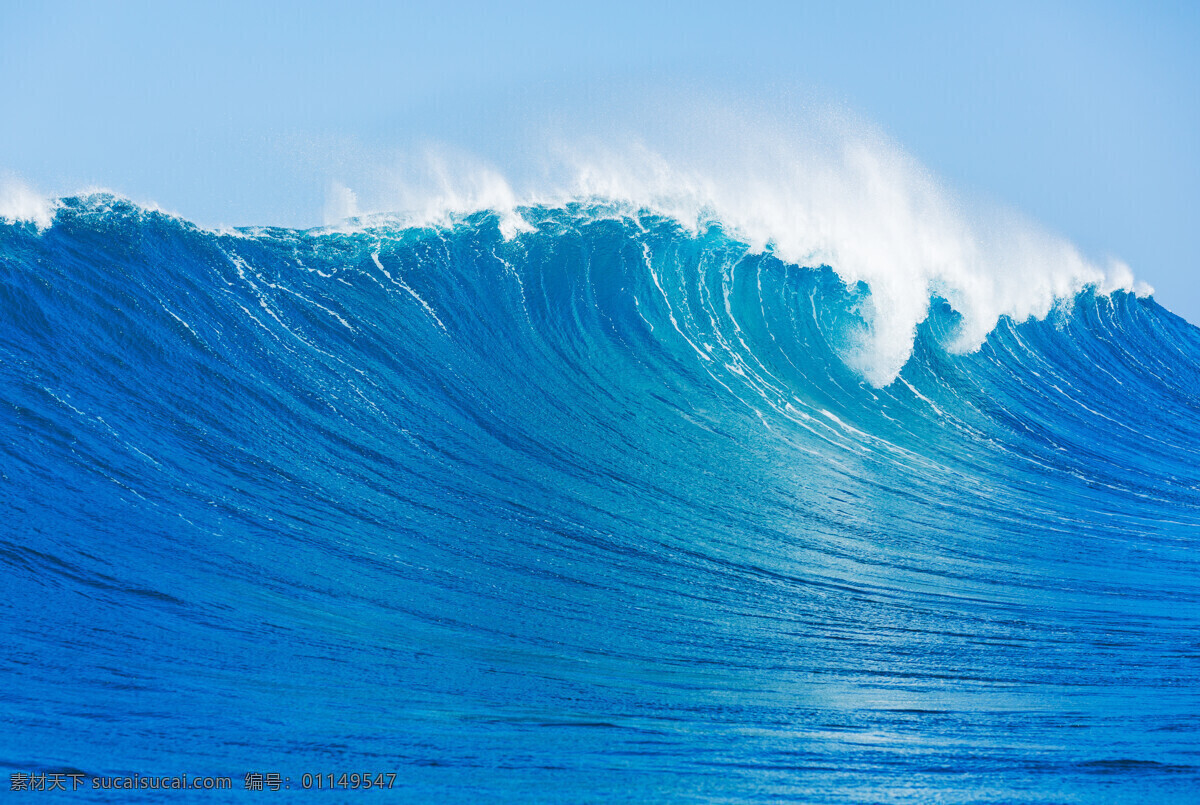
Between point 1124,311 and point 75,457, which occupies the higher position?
point 1124,311

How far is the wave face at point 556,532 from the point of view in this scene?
2959 millimetres

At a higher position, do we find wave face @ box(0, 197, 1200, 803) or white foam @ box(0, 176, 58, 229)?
white foam @ box(0, 176, 58, 229)

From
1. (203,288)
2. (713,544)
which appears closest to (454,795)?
(713,544)

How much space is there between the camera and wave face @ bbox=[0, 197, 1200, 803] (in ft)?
9.71

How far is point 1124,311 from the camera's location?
10.3m

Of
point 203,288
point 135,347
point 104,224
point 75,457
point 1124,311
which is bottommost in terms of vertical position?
point 75,457

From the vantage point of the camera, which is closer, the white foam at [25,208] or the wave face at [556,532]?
the wave face at [556,532]

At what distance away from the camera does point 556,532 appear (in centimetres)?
461

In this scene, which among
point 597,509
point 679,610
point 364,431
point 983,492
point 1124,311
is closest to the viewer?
point 679,610

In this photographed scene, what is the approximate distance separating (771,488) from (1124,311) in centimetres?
740

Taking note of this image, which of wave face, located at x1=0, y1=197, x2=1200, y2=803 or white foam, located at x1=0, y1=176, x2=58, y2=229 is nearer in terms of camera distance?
wave face, located at x1=0, y1=197, x2=1200, y2=803

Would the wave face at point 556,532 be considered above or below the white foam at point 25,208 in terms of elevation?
below

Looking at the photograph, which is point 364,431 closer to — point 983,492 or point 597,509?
point 597,509

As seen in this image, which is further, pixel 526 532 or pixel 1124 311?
pixel 1124 311
